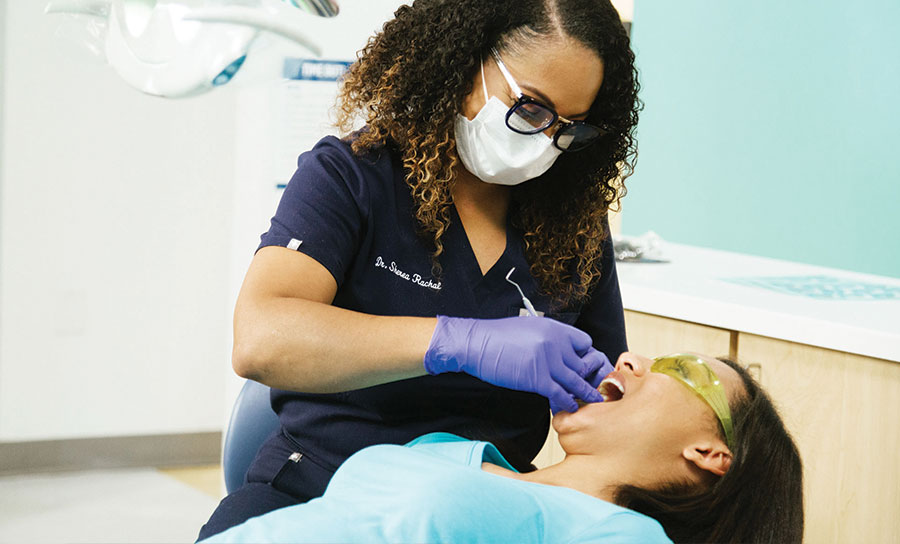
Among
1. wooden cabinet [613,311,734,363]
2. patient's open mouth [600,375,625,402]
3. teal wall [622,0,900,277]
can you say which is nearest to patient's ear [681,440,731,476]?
patient's open mouth [600,375,625,402]

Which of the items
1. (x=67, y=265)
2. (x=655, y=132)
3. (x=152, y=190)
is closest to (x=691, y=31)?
(x=655, y=132)

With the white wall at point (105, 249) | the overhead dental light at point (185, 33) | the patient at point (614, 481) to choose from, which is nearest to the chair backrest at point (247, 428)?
the patient at point (614, 481)

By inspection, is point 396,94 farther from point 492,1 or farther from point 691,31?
point 691,31

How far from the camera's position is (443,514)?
1.12 m

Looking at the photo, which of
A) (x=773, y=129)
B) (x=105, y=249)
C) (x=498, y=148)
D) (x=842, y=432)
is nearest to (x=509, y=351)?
(x=498, y=148)

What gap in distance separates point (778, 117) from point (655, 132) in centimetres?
53

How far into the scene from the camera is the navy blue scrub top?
54.9 inches

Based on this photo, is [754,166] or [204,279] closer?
[754,166]

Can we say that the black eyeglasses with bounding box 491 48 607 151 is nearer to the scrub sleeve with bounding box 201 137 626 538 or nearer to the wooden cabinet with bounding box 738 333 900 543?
the scrub sleeve with bounding box 201 137 626 538

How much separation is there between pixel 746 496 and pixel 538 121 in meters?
0.62

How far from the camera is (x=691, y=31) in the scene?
3.04 metres

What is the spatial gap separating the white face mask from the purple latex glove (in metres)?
0.28

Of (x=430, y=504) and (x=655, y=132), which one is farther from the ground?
(x=655, y=132)

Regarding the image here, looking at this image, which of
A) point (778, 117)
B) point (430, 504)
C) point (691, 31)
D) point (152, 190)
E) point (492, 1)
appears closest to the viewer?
point (430, 504)
